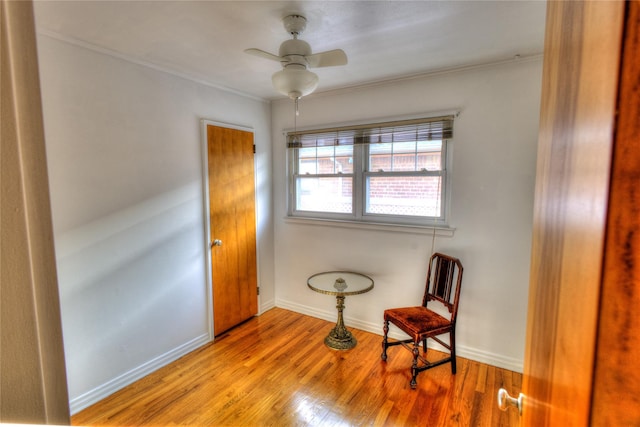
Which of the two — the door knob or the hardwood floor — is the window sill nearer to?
the hardwood floor

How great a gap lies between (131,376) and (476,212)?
2.96m

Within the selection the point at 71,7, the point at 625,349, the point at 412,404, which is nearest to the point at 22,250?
the point at 625,349

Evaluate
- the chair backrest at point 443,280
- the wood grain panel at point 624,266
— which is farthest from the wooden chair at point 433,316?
the wood grain panel at point 624,266

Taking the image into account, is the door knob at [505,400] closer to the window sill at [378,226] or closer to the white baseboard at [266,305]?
the window sill at [378,226]

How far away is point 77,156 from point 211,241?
1232mm

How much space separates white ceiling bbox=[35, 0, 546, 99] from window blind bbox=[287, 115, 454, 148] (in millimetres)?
440

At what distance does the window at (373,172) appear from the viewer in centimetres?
270

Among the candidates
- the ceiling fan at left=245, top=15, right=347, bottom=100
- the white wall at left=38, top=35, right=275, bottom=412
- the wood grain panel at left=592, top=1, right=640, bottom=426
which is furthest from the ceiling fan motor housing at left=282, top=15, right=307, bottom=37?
the wood grain panel at left=592, top=1, right=640, bottom=426

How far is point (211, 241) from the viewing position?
9.46 feet

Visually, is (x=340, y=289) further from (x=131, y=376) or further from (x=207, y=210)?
(x=131, y=376)

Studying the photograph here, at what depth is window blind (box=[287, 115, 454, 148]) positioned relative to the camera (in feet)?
8.49

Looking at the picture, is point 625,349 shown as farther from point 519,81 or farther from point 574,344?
point 519,81

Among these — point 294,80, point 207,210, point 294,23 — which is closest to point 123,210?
point 207,210

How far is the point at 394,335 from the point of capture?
295cm
